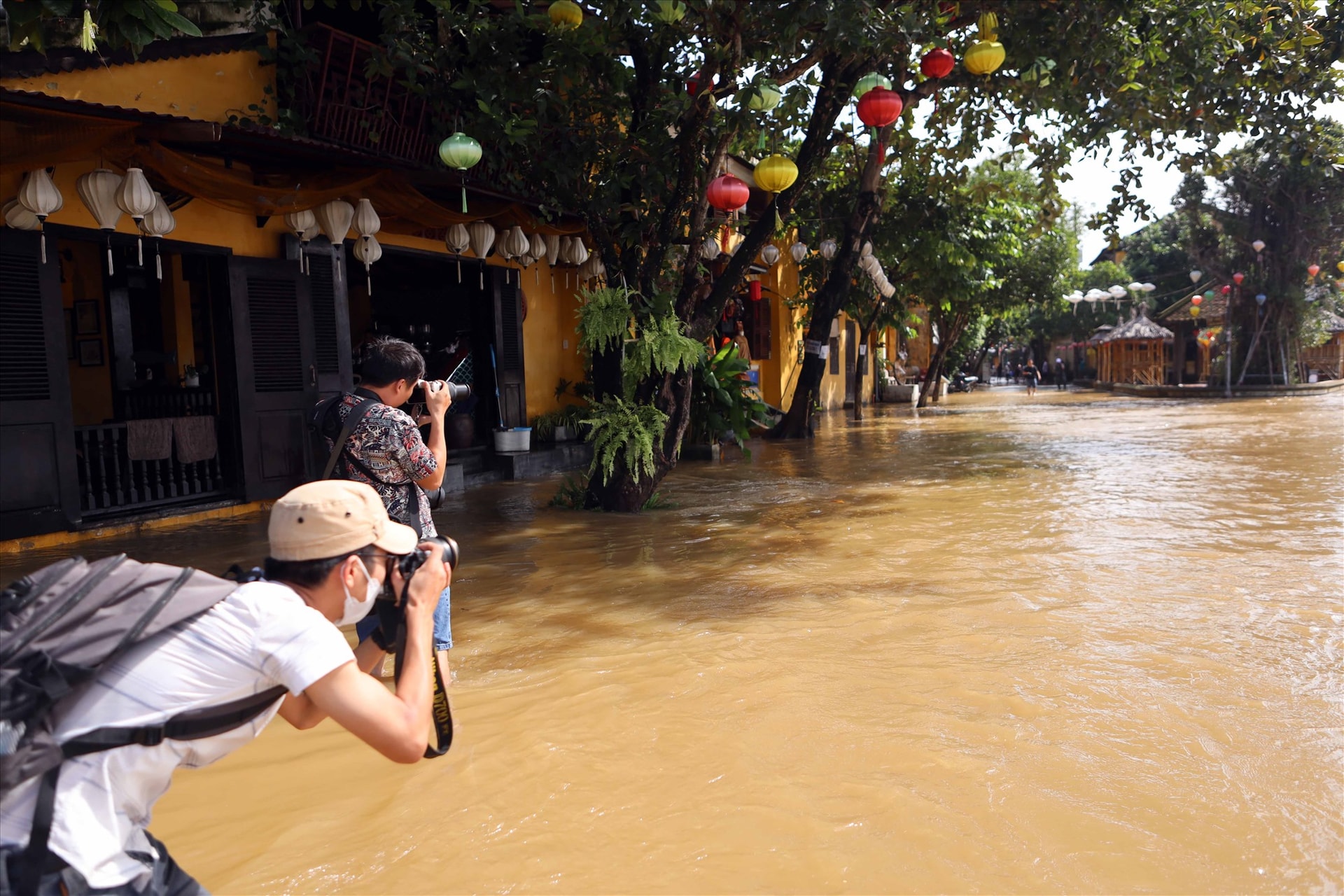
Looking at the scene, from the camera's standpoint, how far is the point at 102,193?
7.47m

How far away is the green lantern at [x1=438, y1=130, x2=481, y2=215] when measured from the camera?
25.6ft

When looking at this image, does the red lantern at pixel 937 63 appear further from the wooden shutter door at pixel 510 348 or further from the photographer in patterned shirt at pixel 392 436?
the photographer in patterned shirt at pixel 392 436

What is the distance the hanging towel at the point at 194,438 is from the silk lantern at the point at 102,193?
6.98 feet

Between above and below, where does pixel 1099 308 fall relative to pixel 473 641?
above

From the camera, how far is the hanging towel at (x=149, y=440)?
28.9ft

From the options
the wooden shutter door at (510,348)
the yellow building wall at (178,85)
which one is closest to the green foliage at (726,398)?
the wooden shutter door at (510,348)

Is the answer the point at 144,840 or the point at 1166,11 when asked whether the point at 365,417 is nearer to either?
the point at 144,840

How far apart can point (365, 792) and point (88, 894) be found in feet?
6.47

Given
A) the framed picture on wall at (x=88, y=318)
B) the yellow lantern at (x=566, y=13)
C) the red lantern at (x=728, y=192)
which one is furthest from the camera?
the framed picture on wall at (x=88, y=318)

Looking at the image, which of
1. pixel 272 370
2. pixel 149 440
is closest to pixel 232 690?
pixel 149 440

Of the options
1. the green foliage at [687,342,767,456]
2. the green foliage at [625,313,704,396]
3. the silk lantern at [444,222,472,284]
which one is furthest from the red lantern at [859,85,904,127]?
the silk lantern at [444,222,472,284]

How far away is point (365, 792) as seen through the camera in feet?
11.4

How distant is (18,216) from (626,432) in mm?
5181

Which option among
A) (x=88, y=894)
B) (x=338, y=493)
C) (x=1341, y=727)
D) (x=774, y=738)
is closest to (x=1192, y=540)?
(x=1341, y=727)
